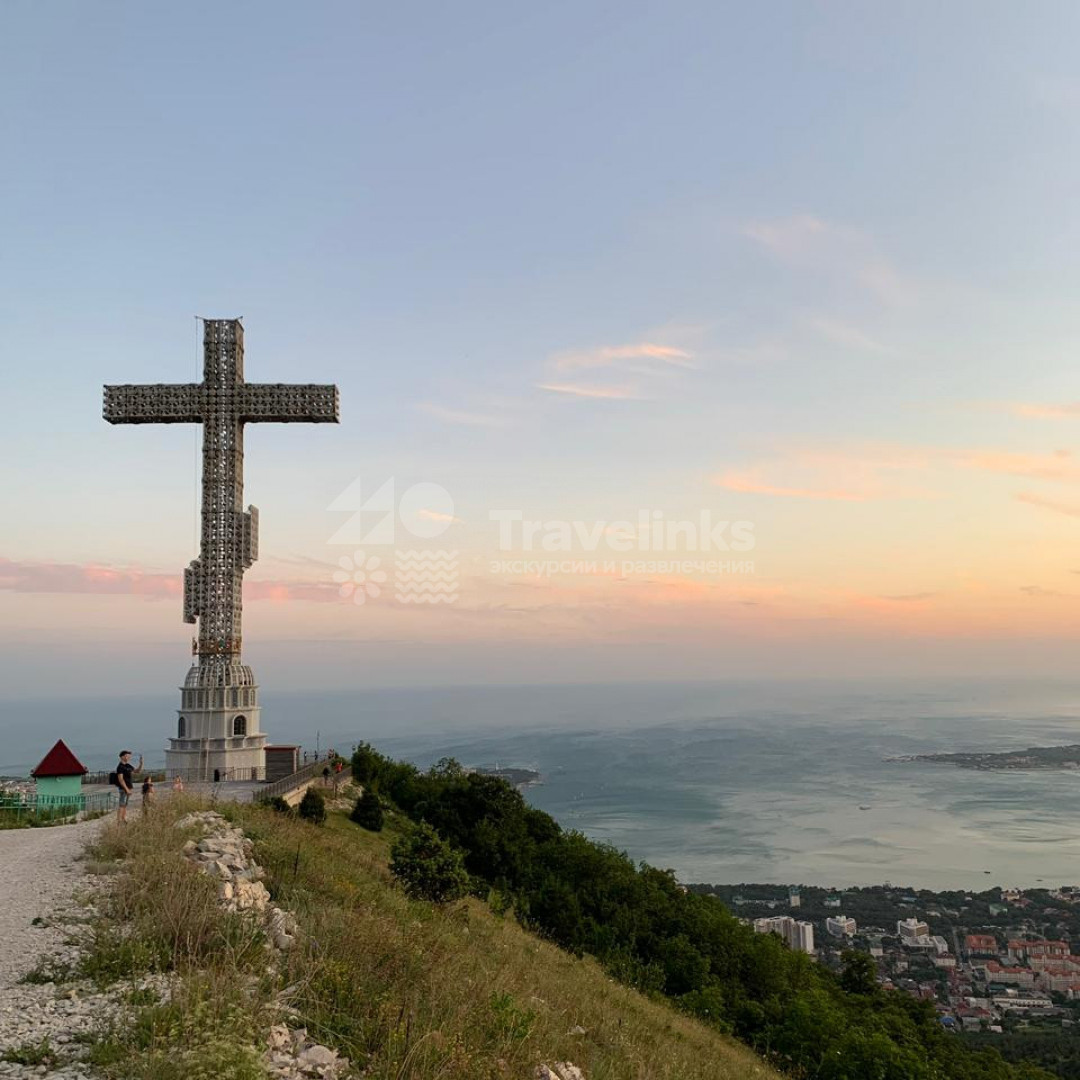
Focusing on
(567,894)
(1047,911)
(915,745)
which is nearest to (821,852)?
(1047,911)

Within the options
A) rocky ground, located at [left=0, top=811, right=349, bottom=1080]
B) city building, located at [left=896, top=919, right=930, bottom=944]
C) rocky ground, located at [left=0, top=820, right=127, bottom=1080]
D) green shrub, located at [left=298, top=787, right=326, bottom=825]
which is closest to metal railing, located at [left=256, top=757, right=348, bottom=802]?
Answer: green shrub, located at [left=298, top=787, right=326, bottom=825]

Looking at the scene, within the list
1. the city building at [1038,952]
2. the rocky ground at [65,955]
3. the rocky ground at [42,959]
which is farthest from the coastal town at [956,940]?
the rocky ground at [42,959]

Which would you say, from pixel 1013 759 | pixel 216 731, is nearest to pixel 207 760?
pixel 216 731

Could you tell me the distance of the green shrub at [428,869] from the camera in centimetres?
1365

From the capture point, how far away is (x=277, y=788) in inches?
789

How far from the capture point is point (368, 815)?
70.2ft

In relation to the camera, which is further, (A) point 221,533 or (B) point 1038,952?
(B) point 1038,952

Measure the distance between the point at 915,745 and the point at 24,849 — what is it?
7908 inches

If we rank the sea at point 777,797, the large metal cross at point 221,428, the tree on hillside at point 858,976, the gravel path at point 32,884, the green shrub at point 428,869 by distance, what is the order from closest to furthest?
the gravel path at point 32,884, the green shrub at point 428,869, the large metal cross at point 221,428, the tree on hillside at point 858,976, the sea at point 777,797

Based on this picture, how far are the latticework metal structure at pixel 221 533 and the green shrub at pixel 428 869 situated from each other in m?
11.9

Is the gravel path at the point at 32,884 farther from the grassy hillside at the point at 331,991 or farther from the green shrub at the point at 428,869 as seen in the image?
the green shrub at the point at 428,869

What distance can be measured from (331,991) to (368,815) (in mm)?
16333

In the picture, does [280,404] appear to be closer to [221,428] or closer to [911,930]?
[221,428]

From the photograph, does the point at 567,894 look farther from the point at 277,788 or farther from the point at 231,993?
the point at 231,993
